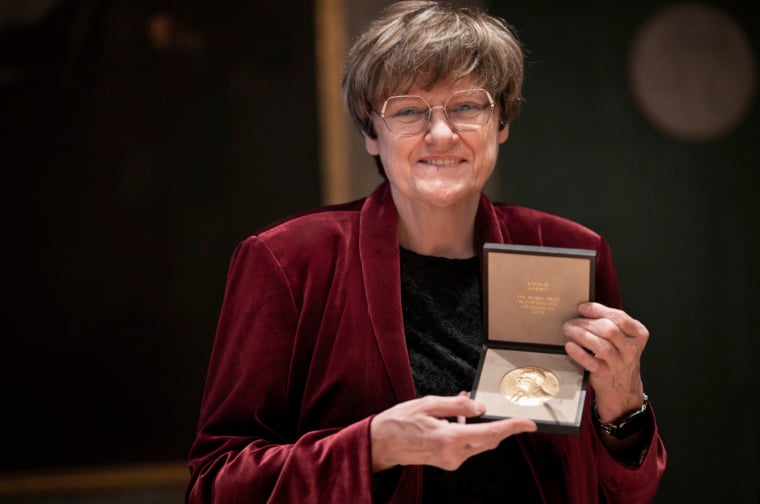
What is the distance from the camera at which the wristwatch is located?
180cm

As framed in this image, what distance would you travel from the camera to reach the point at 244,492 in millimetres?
1690

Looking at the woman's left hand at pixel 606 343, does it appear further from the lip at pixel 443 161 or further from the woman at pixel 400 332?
the lip at pixel 443 161

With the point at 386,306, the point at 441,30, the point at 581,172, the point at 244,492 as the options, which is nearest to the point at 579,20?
the point at 581,172

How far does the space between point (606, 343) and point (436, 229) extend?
0.49 metres

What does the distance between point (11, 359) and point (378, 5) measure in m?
2.02

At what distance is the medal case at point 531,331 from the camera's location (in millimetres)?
1662

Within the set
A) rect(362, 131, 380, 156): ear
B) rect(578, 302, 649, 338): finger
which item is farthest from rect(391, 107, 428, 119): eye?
rect(578, 302, 649, 338): finger

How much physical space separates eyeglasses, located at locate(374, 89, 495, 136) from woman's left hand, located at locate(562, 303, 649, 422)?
0.46 meters

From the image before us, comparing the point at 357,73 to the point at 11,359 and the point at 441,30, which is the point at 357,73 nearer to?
the point at 441,30

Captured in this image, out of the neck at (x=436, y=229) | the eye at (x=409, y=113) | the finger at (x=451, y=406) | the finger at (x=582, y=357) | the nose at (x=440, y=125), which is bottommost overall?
the finger at (x=451, y=406)

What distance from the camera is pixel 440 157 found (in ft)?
6.10

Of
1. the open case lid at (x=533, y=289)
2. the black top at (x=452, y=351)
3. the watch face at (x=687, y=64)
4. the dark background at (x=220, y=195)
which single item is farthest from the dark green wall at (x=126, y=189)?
the open case lid at (x=533, y=289)

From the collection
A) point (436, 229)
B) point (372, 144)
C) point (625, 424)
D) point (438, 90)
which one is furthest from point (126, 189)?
point (625, 424)

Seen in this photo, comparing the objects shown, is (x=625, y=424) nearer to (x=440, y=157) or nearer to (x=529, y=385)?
(x=529, y=385)
